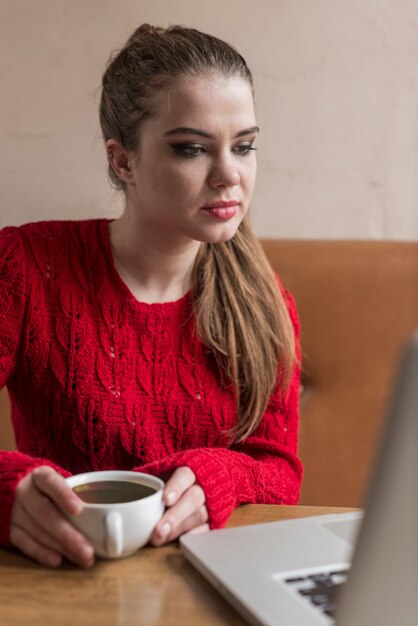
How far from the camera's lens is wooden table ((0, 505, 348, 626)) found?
663 millimetres

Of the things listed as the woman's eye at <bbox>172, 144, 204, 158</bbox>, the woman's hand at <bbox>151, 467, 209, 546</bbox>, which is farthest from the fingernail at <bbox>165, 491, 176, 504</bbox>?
the woman's eye at <bbox>172, 144, 204, 158</bbox>

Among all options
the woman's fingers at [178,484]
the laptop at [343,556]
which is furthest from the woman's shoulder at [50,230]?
the laptop at [343,556]

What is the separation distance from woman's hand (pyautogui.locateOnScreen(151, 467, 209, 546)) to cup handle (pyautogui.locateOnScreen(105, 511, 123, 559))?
0.06 meters

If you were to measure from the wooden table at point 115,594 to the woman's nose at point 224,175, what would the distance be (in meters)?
0.55

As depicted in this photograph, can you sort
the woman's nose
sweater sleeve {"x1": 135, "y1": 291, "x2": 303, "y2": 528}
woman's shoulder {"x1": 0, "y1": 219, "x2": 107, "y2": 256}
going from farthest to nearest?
woman's shoulder {"x1": 0, "y1": 219, "x2": 107, "y2": 256} → the woman's nose → sweater sleeve {"x1": 135, "y1": 291, "x2": 303, "y2": 528}

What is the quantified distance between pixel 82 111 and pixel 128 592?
3.61ft

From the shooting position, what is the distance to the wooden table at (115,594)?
663 millimetres

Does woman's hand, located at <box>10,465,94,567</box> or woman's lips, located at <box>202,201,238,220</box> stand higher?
woman's lips, located at <box>202,201,238,220</box>

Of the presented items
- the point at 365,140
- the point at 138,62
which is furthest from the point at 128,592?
the point at 365,140

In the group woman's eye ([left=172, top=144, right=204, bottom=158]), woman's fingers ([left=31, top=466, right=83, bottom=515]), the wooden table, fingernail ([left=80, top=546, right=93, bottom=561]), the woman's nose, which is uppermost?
woman's eye ([left=172, top=144, right=204, bottom=158])

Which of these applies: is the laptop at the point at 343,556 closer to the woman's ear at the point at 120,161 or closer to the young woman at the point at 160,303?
the young woman at the point at 160,303

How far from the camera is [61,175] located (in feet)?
5.33

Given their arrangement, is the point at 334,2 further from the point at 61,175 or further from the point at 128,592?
the point at 128,592

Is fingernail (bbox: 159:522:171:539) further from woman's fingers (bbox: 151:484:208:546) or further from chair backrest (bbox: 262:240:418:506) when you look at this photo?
chair backrest (bbox: 262:240:418:506)
